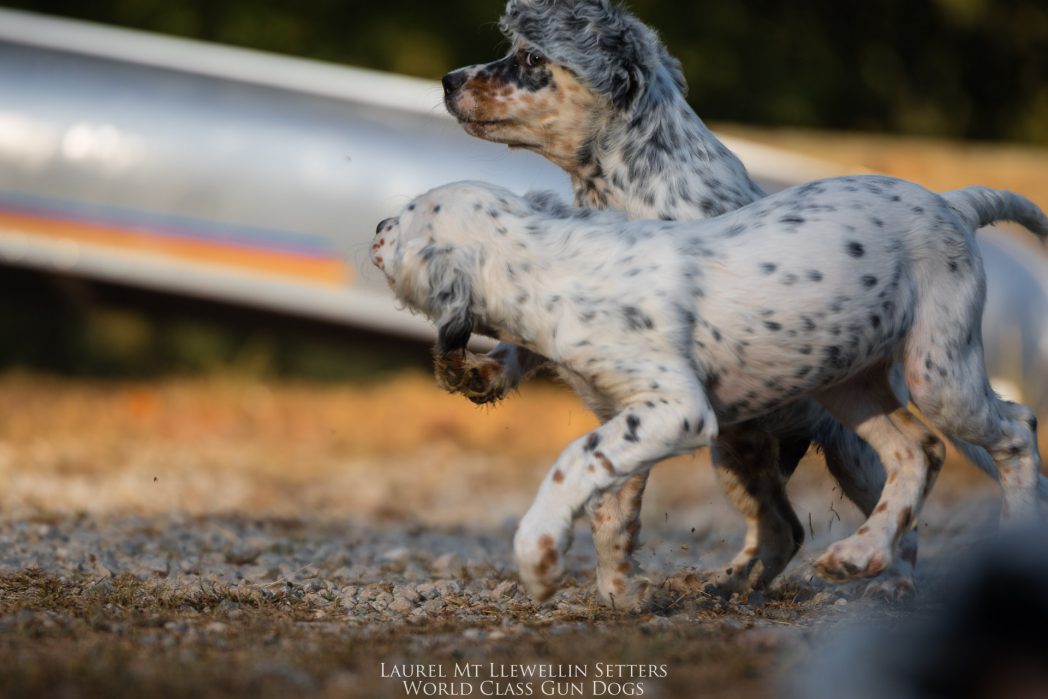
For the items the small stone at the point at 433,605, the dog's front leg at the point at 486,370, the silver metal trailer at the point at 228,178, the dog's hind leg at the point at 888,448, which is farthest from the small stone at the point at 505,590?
the silver metal trailer at the point at 228,178

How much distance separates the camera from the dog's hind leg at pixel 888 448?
438 cm

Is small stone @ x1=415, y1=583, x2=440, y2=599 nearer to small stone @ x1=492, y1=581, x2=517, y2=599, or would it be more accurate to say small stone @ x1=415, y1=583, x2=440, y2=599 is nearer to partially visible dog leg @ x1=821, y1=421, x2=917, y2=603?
small stone @ x1=492, y1=581, x2=517, y2=599

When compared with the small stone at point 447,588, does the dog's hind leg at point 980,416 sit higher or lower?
higher

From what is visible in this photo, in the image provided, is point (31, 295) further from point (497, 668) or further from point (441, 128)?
point (497, 668)

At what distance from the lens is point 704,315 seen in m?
4.16

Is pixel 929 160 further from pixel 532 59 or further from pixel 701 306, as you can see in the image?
pixel 701 306

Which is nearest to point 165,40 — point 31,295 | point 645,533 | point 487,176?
point 31,295

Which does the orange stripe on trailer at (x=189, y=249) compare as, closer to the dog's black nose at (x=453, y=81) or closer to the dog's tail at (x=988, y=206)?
the dog's black nose at (x=453, y=81)

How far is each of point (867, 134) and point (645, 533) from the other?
28.4 feet

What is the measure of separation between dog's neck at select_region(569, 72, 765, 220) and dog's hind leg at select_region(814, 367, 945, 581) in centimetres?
73

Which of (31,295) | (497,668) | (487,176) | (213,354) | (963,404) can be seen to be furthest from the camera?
(213,354)

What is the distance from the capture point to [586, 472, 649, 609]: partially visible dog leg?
4414 mm

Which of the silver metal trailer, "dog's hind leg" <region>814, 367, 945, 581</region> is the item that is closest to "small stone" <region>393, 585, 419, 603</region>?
"dog's hind leg" <region>814, 367, 945, 581</region>

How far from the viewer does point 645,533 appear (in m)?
6.98
